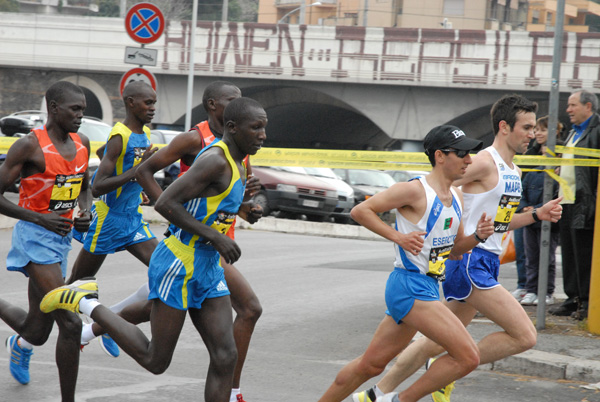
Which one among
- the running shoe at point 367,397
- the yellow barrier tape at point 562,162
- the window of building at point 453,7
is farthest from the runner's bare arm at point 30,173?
the window of building at point 453,7

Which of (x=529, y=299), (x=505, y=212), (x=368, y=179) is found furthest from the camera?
(x=368, y=179)

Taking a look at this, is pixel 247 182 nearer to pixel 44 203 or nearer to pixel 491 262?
pixel 44 203

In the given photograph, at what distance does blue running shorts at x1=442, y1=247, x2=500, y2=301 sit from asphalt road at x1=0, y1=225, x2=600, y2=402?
93cm

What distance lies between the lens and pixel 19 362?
573 centimetres

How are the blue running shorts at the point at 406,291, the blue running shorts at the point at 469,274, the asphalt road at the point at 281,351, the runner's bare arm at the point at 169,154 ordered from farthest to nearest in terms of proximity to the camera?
the asphalt road at the point at 281,351 < the runner's bare arm at the point at 169,154 < the blue running shorts at the point at 469,274 < the blue running shorts at the point at 406,291

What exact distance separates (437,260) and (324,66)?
128 feet

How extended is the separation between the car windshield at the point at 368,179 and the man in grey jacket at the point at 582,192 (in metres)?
15.7

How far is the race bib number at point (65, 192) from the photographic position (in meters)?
5.53

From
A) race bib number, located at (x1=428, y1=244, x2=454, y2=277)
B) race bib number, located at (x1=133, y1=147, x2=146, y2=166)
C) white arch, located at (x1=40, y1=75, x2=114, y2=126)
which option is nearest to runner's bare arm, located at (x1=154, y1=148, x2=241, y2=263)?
race bib number, located at (x1=428, y1=244, x2=454, y2=277)

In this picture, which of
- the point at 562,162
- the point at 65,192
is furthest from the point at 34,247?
the point at 562,162

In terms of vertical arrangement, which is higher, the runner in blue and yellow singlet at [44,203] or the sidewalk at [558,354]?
the runner in blue and yellow singlet at [44,203]

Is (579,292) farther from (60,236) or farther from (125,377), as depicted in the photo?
(60,236)

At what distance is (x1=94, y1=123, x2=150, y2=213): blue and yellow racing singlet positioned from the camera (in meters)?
6.67

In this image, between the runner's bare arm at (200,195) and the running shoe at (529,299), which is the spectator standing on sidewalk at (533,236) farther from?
the runner's bare arm at (200,195)
